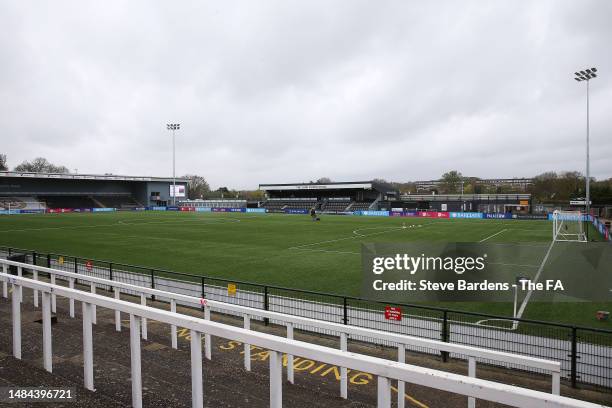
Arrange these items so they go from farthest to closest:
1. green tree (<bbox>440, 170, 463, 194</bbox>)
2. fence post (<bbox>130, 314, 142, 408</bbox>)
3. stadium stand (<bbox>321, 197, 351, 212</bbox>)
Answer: green tree (<bbox>440, 170, 463, 194</bbox>) → stadium stand (<bbox>321, 197, 351, 212</bbox>) → fence post (<bbox>130, 314, 142, 408</bbox>)

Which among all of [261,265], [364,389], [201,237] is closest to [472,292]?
[364,389]

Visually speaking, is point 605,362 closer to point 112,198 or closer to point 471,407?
point 471,407

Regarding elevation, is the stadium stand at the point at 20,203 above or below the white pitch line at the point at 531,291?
above

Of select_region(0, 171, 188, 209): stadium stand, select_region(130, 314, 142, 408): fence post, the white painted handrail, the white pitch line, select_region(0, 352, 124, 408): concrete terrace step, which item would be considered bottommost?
the white pitch line

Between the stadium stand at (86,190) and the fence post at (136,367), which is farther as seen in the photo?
the stadium stand at (86,190)

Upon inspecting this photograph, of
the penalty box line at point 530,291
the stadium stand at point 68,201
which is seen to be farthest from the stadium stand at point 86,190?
the penalty box line at point 530,291

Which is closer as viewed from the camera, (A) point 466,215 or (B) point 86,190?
(A) point 466,215

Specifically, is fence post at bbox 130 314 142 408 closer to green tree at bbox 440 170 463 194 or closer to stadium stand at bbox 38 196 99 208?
stadium stand at bbox 38 196 99 208

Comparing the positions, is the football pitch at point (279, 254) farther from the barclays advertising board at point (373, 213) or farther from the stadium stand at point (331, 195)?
the stadium stand at point (331, 195)

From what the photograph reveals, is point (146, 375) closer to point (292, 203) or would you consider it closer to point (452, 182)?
point (292, 203)

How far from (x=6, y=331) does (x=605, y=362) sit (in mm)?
11112

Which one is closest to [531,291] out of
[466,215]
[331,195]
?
[466,215]

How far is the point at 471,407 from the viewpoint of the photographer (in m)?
4.70

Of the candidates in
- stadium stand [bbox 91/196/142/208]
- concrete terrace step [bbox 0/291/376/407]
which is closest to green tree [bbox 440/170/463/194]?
stadium stand [bbox 91/196/142/208]
